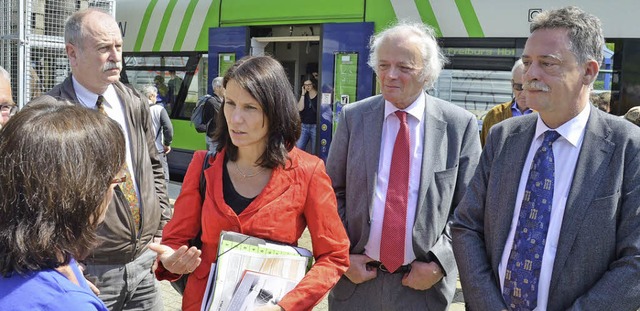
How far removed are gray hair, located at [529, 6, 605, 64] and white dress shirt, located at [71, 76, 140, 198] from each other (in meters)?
1.78

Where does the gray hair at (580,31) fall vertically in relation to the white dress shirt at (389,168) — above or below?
above

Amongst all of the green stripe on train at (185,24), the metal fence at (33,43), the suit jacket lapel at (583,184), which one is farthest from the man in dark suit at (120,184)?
the green stripe on train at (185,24)

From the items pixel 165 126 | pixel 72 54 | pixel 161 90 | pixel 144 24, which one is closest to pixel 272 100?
pixel 72 54

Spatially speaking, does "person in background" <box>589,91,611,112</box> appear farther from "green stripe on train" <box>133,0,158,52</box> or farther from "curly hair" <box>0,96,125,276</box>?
"green stripe on train" <box>133,0,158,52</box>

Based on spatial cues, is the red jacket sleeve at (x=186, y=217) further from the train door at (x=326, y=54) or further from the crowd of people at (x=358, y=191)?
the train door at (x=326, y=54)

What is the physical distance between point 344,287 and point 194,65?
26.2ft

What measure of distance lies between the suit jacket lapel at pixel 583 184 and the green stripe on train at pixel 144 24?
968 centimetres

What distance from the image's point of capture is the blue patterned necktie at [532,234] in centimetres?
198

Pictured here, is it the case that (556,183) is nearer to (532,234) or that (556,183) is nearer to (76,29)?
(532,234)

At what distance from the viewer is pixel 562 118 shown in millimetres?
2006

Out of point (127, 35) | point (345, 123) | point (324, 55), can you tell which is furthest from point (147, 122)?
point (127, 35)

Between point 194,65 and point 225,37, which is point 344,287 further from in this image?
point 194,65

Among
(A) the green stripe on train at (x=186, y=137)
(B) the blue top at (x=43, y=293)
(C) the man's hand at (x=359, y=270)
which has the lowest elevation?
(A) the green stripe on train at (x=186, y=137)

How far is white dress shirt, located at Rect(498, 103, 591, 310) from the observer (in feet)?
6.42
